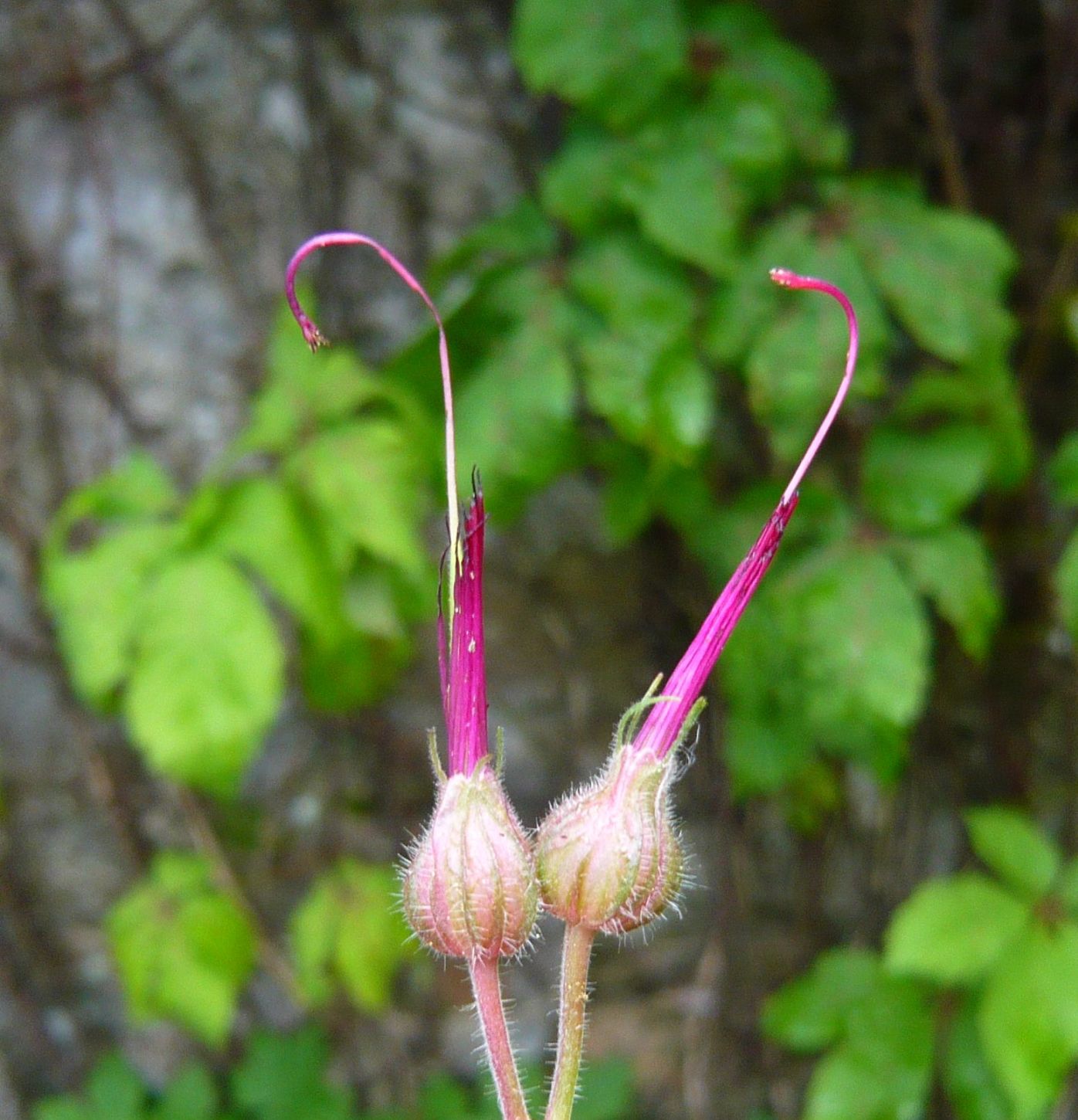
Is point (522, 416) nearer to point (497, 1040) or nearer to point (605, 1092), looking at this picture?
point (497, 1040)

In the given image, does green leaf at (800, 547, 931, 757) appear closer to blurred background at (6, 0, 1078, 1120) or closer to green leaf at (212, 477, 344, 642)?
blurred background at (6, 0, 1078, 1120)

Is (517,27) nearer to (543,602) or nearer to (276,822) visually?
(543,602)

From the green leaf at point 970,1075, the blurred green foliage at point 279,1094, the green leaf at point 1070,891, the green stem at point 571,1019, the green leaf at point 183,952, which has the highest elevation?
the green stem at point 571,1019

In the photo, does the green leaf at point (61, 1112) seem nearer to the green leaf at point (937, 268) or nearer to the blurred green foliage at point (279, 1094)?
the blurred green foliage at point (279, 1094)

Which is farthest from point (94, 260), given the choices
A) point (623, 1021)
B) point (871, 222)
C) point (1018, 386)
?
point (623, 1021)

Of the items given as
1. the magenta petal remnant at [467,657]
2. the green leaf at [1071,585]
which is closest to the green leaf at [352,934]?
the green leaf at [1071,585]

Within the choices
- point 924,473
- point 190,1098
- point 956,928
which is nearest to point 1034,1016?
point 956,928

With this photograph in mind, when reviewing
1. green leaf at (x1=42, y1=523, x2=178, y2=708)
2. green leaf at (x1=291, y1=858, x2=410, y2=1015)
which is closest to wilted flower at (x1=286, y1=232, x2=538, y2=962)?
A: green leaf at (x1=42, y1=523, x2=178, y2=708)
